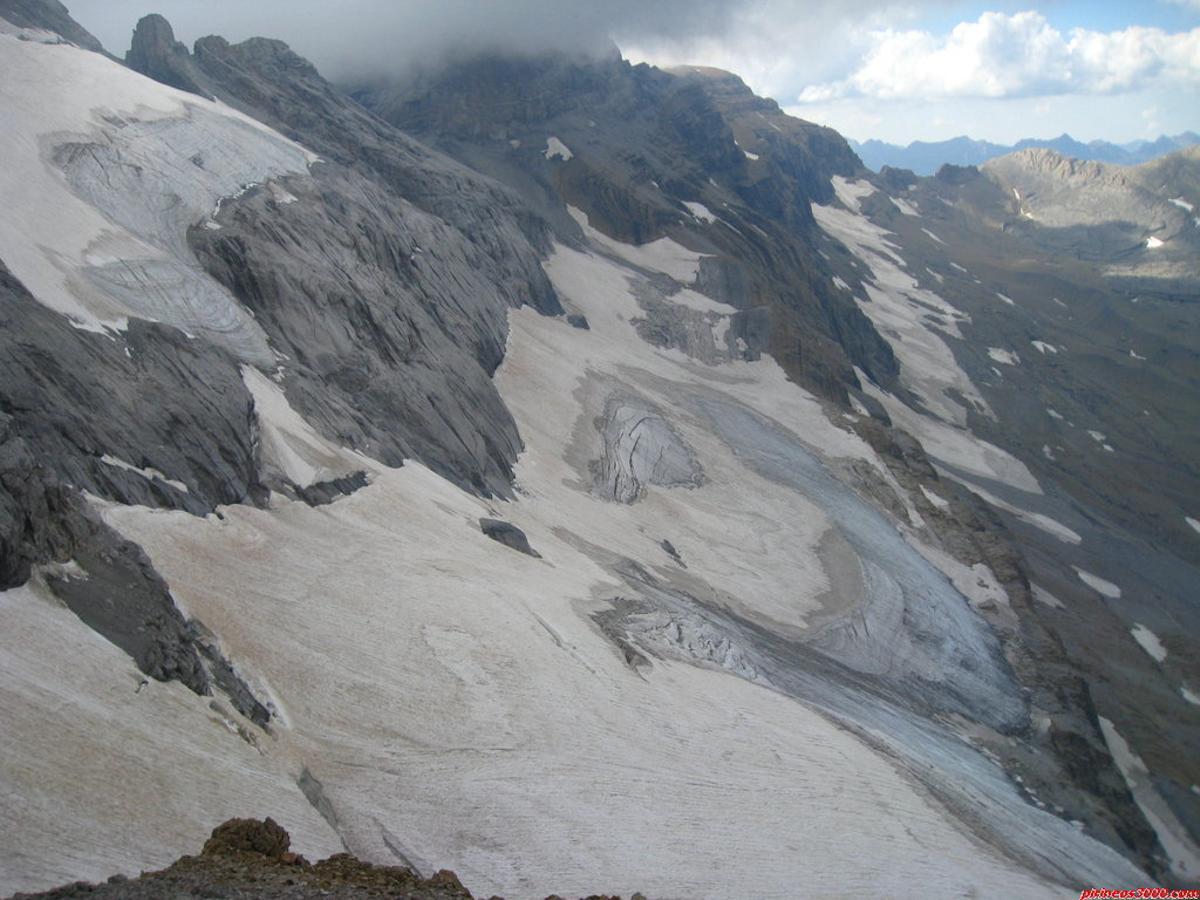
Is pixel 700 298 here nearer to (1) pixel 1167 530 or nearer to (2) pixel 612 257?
(2) pixel 612 257

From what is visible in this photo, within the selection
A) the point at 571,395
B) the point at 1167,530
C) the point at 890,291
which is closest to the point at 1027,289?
the point at 890,291

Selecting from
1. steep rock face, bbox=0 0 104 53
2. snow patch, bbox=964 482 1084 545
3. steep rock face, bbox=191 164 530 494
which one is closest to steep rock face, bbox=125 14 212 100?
steep rock face, bbox=0 0 104 53

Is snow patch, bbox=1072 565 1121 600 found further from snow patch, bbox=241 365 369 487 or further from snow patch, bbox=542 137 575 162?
snow patch, bbox=542 137 575 162

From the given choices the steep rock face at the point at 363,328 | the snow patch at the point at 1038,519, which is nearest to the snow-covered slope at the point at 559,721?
the steep rock face at the point at 363,328

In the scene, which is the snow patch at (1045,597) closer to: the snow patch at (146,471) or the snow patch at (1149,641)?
the snow patch at (1149,641)

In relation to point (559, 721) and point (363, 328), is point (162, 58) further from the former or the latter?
point (559, 721)

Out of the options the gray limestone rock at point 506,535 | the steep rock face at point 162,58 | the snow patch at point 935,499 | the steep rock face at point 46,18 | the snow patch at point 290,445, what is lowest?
the gray limestone rock at point 506,535
